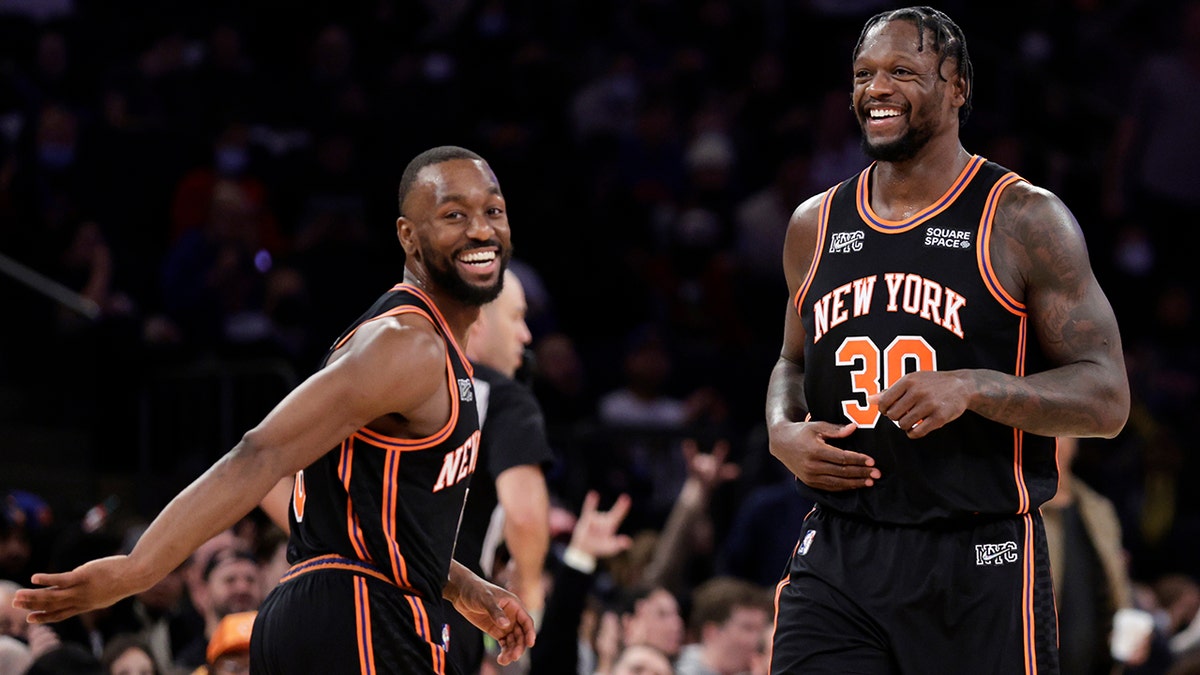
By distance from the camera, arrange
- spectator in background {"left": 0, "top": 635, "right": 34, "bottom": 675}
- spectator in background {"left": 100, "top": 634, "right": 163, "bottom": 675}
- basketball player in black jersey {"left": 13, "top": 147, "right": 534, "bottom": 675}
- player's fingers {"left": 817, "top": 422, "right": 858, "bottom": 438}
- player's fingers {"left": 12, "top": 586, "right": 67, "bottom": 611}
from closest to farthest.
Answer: player's fingers {"left": 12, "top": 586, "right": 67, "bottom": 611}, basketball player in black jersey {"left": 13, "top": 147, "right": 534, "bottom": 675}, player's fingers {"left": 817, "top": 422, "right": 858, "bottom": 438}, spectator in background {"left": 0, "top": 635, "right": 34, "bottom": 675}, spectator in background {"left": 100, "top": 634, "right": 163, "bottom": 675}

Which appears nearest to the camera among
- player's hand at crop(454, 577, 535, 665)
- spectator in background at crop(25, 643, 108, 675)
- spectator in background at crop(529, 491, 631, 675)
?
player's hand at crop(454, 577, 535, 665)

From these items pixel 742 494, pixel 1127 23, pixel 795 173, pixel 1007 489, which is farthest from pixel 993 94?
pixel 1007 489

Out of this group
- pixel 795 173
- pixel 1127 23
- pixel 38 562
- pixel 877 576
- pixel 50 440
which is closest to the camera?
pixel 877 576

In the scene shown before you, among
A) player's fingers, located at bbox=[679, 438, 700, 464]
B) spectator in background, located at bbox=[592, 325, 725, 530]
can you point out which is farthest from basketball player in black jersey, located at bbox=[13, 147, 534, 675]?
spectator in background, located at bbox=[592, 325, 725, 530]

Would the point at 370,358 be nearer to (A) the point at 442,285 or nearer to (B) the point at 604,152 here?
(A) the point at 442,285

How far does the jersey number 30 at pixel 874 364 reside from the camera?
4348 mm

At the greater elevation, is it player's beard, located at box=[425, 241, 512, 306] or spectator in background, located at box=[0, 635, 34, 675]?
player's beard, located at box=[425, 241, 512, 306]

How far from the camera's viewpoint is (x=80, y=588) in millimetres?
3684

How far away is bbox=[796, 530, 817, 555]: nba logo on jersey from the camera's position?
4504mm

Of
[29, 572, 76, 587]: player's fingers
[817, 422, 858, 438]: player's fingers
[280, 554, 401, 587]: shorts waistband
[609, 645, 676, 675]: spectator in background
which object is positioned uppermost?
[817, 422, 858, 438]: player's fingers

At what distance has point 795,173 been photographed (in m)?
13.1

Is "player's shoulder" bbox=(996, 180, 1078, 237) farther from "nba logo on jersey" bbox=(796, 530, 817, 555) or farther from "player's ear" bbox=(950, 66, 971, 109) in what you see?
"nba logo on jersey" bbox=(796, 530, 817, 555)

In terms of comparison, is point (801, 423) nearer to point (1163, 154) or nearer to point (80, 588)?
point (80, 588)

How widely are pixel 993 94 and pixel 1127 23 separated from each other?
55.7 inches
